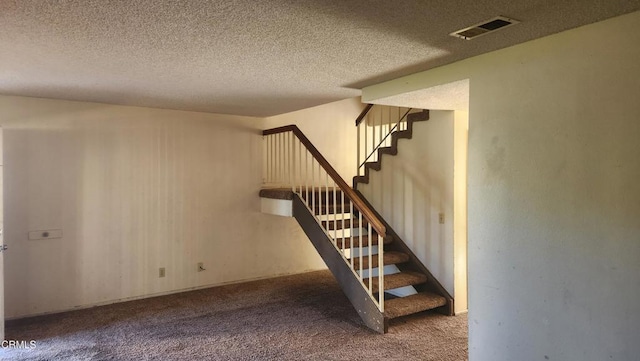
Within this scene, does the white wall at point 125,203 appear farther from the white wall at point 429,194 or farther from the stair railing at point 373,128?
the white wall at point 429,194

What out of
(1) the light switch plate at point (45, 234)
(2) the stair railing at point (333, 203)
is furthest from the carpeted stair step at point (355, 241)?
(1) the light switch plate at point (45, 234)

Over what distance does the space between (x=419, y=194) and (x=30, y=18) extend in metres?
3.42

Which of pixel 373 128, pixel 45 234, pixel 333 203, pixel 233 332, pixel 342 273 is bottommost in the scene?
pixel 233 332

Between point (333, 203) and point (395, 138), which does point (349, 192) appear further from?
point (395, 138)

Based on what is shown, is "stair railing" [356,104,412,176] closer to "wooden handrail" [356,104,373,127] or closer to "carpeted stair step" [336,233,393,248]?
"wooden handrail" [356,104,373,127]

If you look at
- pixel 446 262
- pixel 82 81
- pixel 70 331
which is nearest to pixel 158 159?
pixel 82 81

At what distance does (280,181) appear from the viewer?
5.15m

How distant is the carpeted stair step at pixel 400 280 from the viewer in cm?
370

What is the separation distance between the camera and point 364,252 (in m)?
4.29

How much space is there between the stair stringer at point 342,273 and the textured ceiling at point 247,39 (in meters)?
1.42

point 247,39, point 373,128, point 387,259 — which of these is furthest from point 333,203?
point 247,39

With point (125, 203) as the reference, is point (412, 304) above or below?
below

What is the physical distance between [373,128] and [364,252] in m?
1.90

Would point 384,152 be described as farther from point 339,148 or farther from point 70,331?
point 70,331
